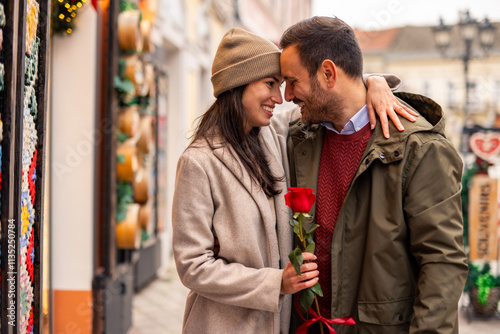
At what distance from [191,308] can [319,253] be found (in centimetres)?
54

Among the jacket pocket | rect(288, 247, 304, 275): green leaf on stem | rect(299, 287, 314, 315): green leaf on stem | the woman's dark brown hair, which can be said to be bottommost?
the jacket pocket

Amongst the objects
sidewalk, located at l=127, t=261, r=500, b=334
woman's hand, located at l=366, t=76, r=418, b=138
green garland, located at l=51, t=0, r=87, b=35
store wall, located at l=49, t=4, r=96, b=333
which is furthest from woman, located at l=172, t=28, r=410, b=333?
sidewalk, located at l=127, t=261, r=500, b=334

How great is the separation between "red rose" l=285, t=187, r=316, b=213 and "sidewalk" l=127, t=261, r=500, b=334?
3.53 meters

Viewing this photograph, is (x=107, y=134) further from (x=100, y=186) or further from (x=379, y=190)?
(x=379, y=190)

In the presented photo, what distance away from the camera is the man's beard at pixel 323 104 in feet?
6.83

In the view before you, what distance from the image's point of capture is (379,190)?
1937 millimetres

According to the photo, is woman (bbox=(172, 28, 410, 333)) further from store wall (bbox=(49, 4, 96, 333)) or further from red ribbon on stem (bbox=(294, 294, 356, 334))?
store wall (bbox=(49, 4, 96, 333))

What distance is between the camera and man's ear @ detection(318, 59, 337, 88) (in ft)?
6.70

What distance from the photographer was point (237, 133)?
213 centimetres

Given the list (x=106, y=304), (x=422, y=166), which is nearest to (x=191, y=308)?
(x=422, y=166)

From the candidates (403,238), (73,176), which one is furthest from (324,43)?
(73,176)

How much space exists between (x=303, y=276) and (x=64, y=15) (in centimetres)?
266

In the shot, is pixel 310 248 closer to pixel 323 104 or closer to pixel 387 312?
pixel 387 312

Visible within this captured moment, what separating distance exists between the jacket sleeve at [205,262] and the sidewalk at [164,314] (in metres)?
3.17
